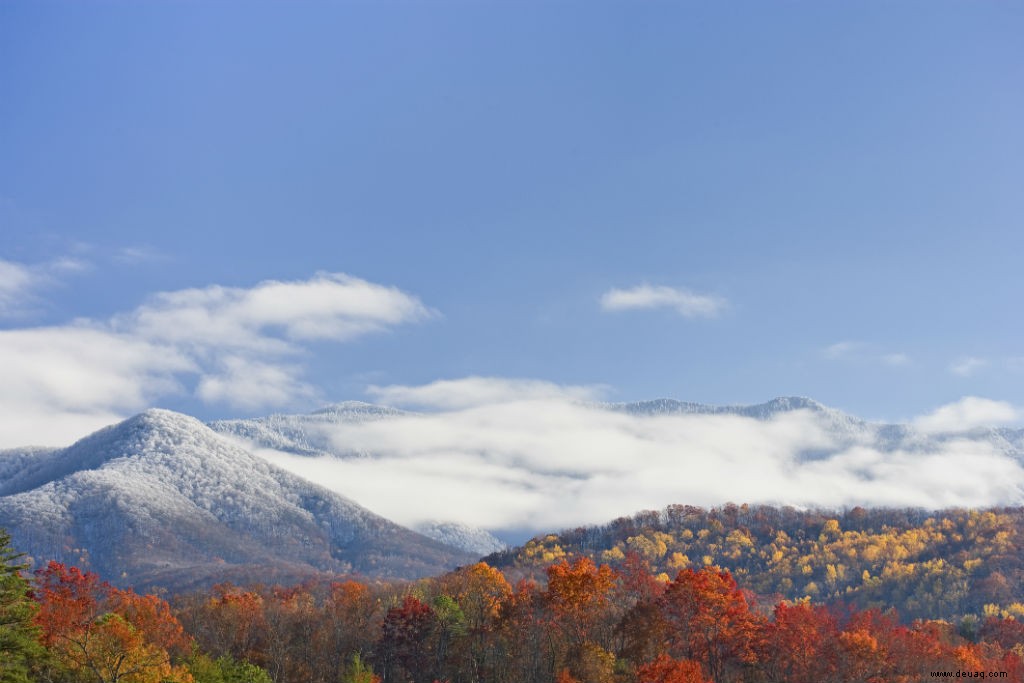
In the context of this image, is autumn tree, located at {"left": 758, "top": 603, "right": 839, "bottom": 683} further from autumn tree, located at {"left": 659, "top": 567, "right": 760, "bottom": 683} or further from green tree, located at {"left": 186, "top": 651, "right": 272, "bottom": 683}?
green tree, located at {"left": 186, "top": 651, "right": 272, "bottom": 683}

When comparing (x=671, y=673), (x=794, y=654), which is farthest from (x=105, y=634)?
(x=794, y=654)

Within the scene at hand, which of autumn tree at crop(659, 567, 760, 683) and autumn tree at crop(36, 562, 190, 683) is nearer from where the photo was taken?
autumn tree at crop(36, 562, 190, 683)

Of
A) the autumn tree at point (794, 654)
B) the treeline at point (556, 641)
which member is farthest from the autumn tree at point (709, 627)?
the autumn tree at point (794, 654)

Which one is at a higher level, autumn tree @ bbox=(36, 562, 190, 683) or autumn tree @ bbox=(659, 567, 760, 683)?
autumn tree @ bbox=(659, 567, 760, 683)

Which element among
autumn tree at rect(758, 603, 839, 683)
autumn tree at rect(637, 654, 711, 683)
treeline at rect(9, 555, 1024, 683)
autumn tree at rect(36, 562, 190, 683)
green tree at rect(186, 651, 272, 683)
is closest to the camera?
autumn tree at rect(36, 562, 190, 683)

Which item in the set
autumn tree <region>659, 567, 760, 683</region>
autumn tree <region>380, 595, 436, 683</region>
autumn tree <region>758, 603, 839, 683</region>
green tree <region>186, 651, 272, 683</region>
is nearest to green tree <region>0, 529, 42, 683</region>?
green tree <region>186, 651, 272, 683</region>

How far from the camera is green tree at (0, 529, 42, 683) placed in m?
75.2

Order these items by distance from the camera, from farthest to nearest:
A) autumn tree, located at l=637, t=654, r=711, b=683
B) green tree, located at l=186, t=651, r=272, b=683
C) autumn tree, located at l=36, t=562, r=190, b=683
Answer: green tree, located at l=186, t=651, r=272, b=683 → autumn tree, located at l=637, t=654, r=711, b=683 → autumn tree, located at l=36, t=562, r=190, b=683

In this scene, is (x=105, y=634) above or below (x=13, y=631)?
below

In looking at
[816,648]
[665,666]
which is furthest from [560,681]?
[816,648]

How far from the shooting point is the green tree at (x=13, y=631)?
75.2 metres

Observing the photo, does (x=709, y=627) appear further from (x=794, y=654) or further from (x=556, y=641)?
(x=556, y=641)

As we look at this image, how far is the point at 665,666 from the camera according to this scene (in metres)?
91.6

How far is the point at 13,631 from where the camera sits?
7712 cm
